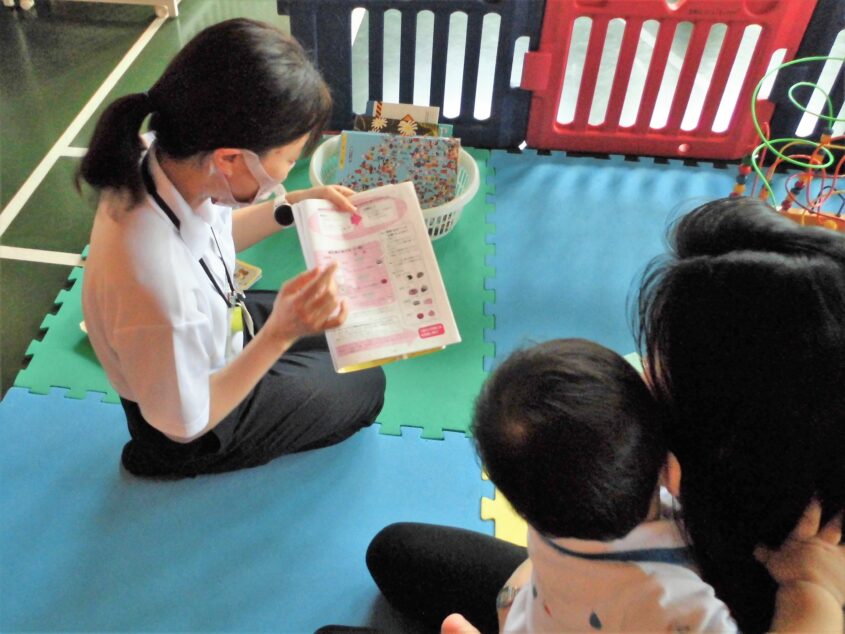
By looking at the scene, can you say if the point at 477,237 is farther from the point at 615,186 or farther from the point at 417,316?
the point at 417,316

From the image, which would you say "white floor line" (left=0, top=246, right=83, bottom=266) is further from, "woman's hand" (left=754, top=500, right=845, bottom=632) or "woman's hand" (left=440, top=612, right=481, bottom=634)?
"woman's hand" (left=754, top=500, right=845, bottom=632)

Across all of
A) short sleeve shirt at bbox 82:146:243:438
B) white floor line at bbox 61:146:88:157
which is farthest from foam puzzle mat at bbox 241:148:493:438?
white floor line at bbox 61:146:88:157

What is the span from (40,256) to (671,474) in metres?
1.69

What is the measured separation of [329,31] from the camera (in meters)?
1.87

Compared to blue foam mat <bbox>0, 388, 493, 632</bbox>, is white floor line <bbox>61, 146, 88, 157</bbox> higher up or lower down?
higher up

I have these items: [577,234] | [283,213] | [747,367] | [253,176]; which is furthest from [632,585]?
[577,234]

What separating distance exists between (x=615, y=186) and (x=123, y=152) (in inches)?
59.0

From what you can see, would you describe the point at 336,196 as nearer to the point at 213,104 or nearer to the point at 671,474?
the point at 213,104

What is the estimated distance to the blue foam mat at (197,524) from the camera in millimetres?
1159

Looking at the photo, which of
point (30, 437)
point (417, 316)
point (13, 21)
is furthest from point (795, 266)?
point (13, 21)

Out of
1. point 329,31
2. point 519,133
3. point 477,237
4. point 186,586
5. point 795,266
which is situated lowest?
point 186,586

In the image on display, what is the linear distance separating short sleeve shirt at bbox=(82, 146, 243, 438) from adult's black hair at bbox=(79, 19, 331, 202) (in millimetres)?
44

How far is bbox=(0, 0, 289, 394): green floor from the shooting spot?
1.66 meters

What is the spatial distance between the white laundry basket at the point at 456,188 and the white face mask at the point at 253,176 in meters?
0.71
